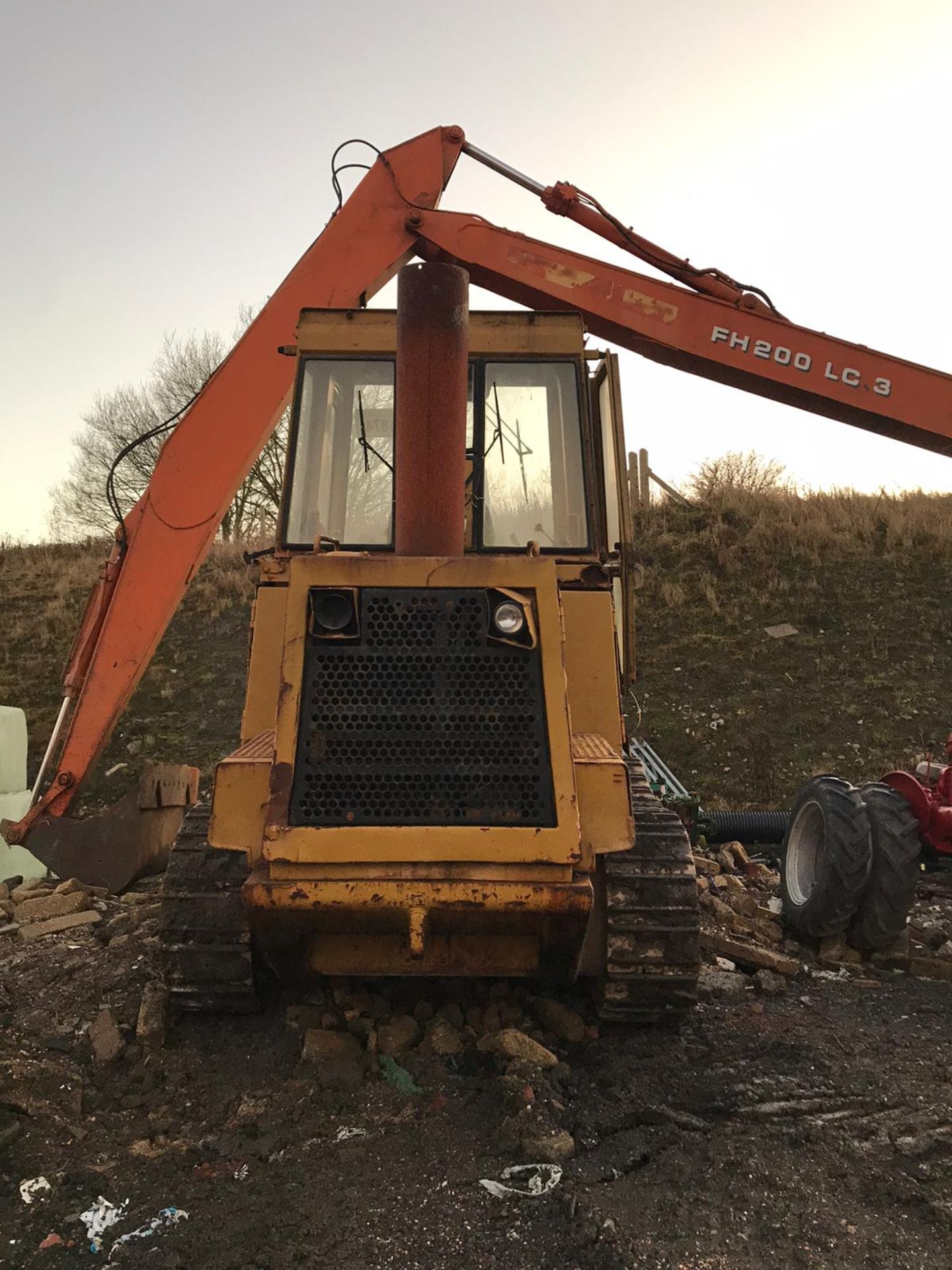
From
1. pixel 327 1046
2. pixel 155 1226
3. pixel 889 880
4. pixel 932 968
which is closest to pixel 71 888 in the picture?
pixel 327 1046

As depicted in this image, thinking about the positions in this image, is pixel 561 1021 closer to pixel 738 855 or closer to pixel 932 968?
pixel 932 968

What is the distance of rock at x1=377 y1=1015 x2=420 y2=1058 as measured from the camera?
3596mm

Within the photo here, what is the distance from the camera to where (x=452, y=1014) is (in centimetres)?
388

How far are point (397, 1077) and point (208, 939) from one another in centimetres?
90

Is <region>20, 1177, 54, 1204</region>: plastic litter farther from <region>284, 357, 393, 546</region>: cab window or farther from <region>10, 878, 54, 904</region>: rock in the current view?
<region>10, 878, 54, 904</region>: rock

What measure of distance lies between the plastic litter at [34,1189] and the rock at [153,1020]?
0.84 m

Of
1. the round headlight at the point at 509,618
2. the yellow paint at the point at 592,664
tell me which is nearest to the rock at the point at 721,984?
the yellow paint at the point at 592,664

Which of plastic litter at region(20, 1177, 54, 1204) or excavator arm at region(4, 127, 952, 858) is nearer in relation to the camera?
plastic litter at region(20, 1177, 54, 1204)

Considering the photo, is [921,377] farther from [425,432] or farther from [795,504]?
[795,504]

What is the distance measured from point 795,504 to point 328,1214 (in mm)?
15703

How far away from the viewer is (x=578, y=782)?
10.5 feet

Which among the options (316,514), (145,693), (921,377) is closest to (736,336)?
(921,377)

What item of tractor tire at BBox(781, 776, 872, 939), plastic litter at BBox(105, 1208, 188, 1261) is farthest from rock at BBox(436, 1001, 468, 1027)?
tractor tire at BBox(781, 776, 872, 939)

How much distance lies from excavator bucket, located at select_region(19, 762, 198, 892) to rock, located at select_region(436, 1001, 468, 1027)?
10.2ft
